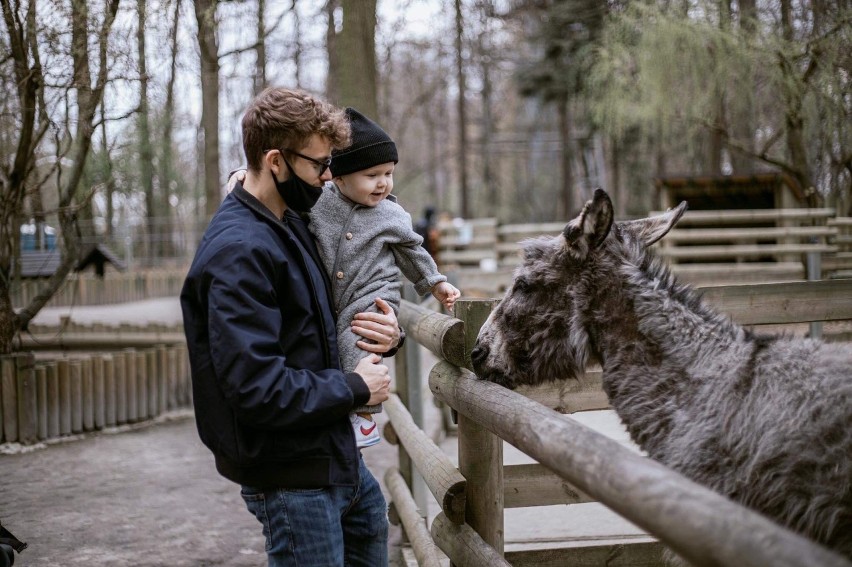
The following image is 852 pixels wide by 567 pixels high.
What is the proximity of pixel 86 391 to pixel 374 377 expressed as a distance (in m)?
6.90

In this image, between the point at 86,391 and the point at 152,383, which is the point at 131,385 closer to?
the point at 152,383

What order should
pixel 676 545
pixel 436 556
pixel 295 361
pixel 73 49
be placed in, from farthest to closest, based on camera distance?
1. pixel 73 49
2. pixel 436 556
3. pixel 295 361
4. pixel 676 545

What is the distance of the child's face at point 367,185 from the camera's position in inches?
122

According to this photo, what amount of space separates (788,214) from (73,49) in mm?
12195

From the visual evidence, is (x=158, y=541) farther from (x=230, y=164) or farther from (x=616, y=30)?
(x=230, y=164)

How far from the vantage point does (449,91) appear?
3809cm

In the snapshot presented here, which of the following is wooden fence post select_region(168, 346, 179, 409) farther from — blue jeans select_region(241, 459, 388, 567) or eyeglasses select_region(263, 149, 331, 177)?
eyeglasses select_region(263, 149, 331, 177)

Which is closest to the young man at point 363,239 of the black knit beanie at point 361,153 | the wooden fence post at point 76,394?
the black knit beanie at point 361,153

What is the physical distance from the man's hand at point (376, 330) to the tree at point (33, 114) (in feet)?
16.8

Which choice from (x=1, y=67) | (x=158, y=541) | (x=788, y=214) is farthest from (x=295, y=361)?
(x=788, y=214)

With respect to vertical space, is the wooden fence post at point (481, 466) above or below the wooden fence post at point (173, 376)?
above

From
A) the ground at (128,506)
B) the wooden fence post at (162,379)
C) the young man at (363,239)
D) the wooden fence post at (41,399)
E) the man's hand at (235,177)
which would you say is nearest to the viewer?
the young man at (363,239)

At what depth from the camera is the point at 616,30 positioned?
53.7 feet

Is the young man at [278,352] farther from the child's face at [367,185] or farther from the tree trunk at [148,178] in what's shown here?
the tree trunk at [148,178]
